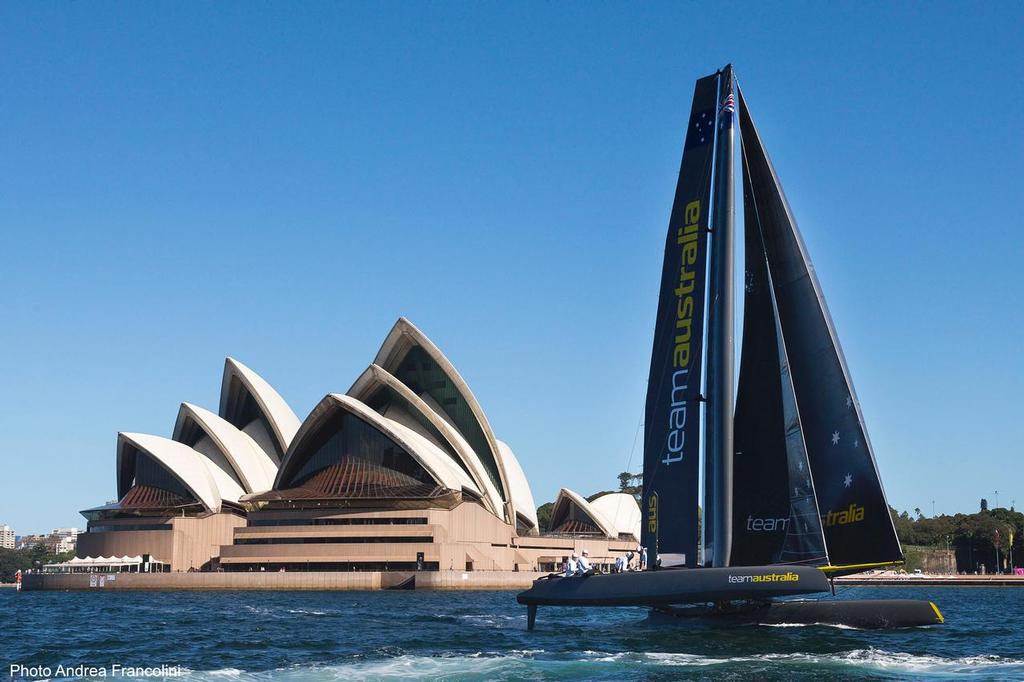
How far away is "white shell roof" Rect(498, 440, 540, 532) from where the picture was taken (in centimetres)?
10056

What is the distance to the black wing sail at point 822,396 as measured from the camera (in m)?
27.3

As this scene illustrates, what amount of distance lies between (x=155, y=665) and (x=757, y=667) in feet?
38.5

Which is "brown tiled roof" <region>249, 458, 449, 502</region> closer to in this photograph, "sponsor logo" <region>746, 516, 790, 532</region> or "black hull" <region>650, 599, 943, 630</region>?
"sponsor logo" <region>746, 516, 790, 532</region>

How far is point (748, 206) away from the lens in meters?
30.3

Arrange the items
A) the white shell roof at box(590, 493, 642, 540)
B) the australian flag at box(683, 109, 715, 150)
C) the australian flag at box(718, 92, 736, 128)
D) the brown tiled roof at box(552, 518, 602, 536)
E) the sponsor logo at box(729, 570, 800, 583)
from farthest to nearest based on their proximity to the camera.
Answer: the white shell roof at box(590, 493, 642, 540), the brown tiled roof at box(552, 518, 602, 536), the australian flag at box(683, 109, 715, 150), the australian flag at box(718, 92, 736, 128), the sponsor logo at box(729, 570, 800, 583)

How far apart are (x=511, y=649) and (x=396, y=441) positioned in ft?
200

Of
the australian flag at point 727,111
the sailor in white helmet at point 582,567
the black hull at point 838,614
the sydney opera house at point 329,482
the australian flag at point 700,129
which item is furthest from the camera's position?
the sydney opera house at point 329,482

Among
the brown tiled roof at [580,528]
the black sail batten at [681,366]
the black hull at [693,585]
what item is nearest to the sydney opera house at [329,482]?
the brown tiled roof at [580,528]

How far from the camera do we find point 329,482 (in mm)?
86500

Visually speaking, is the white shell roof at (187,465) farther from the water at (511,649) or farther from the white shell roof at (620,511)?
the water at (511,649)

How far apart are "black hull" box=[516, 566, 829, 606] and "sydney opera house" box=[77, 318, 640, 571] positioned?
191 ft

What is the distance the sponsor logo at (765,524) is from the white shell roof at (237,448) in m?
68.0

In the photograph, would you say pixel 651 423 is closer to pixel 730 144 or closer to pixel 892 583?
pixel 730 144

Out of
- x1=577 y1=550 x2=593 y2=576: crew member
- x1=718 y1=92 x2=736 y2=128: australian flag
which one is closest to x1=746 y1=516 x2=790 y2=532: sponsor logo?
x1=577 y1=550 x2=593 y2=576: crew member
